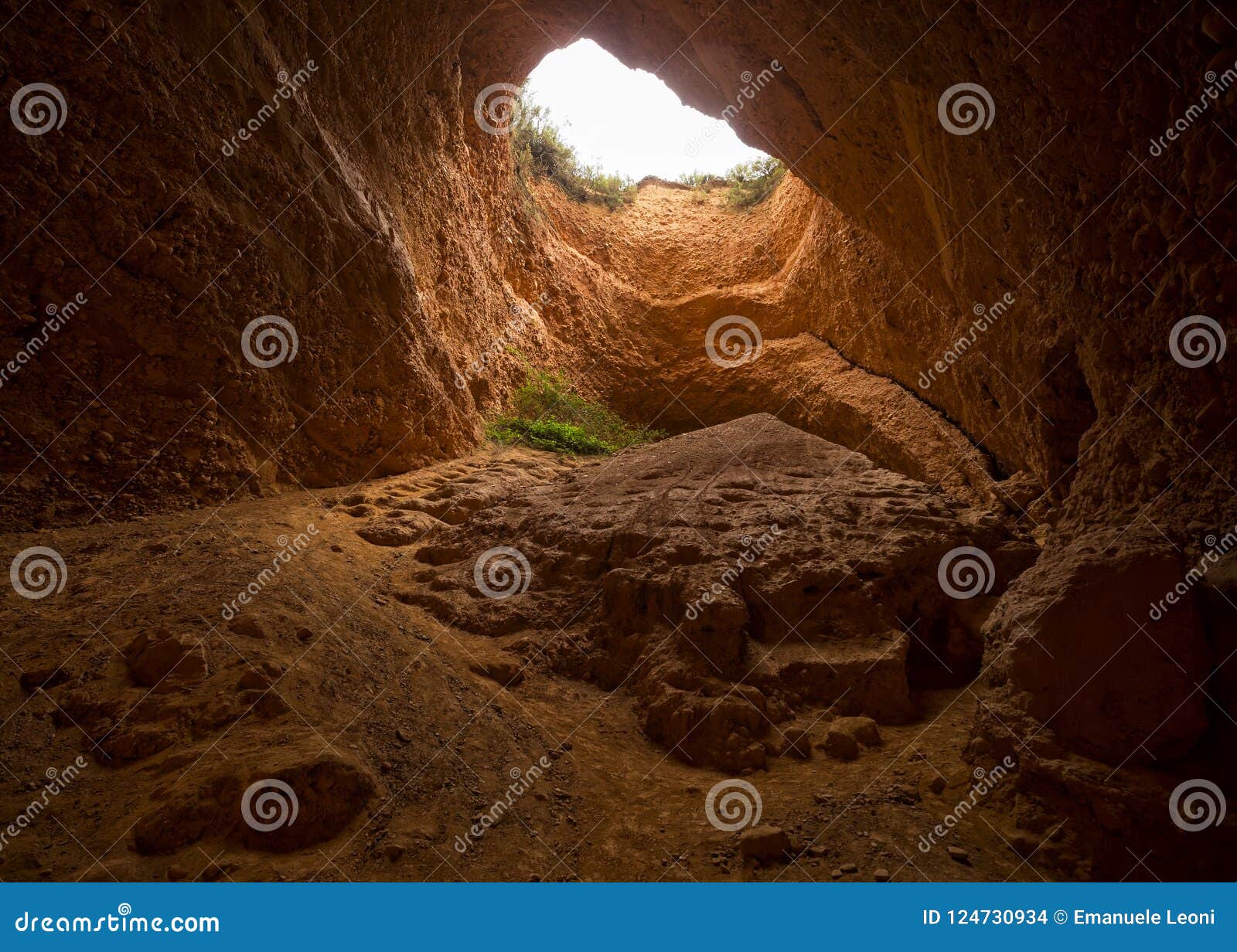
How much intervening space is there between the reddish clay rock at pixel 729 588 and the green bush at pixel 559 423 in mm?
3078

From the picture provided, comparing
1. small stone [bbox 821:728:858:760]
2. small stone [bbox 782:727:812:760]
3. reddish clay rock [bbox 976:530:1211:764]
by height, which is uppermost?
reddish clay rock [bbox 976:530:1211:764]

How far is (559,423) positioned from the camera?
9992mm

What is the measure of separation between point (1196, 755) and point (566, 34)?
1077 centimetres

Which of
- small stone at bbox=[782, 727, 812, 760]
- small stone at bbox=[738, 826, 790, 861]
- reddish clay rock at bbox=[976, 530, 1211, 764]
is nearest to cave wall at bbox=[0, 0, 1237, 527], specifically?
reddish clay rock at bbox=[976, 530, 1211, 764]

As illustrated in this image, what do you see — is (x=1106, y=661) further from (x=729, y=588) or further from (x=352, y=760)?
(x=352, y=760)

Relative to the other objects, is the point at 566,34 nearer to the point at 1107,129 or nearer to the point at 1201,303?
the point at 1107,129

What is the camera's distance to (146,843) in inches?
101

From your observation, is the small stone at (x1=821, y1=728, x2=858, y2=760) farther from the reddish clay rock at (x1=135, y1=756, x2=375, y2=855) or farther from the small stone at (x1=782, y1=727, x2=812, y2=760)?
the reddish clay rock at (x1=135, y1=756, x2=375, y2=855)

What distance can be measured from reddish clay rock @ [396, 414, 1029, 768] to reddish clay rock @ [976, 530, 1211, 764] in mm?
885

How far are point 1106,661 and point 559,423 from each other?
7.74 metres

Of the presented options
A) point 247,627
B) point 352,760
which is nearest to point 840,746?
point 352,760

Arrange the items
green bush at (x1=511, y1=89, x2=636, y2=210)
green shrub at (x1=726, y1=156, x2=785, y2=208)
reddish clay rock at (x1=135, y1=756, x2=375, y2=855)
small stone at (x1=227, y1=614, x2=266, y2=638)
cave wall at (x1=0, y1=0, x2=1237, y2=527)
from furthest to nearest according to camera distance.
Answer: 1. green shrub at (x1=726, y1=156, x2=785, y2=208)
2. green bush at (x1=511, y1=89, x2=636, y2=210)
3. small stone at (x1=227, y1=614, x2=266, y2=638)
4. cave wall at (x1=0, y1=0, x2=1237, y2=527)
5. reddish clay rock at (x1=135, y1=756, x2=375, y2=855)

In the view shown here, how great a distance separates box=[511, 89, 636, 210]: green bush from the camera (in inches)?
506

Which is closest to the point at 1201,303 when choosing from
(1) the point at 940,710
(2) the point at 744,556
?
(1) the point at 940,710
